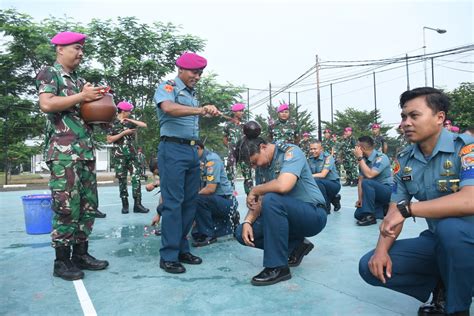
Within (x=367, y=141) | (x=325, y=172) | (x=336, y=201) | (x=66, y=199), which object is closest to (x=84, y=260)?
(x=66, y=199)

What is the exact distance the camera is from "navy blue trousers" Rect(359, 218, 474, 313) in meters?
1.65

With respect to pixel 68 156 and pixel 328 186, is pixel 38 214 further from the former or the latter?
pixel 328 186

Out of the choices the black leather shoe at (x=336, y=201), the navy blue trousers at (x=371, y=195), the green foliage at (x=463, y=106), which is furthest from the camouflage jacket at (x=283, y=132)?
the green foliage at (x=463, y=106)

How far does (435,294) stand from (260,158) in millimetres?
1339

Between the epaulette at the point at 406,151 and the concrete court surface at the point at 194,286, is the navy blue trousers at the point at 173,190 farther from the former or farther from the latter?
the epaulette at the point at 406,151

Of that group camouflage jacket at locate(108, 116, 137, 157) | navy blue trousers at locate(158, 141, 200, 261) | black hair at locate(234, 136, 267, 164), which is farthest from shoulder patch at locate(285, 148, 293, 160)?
camouflage jacket at locate(108, 116, 137, 157)

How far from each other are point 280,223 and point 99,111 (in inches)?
62.7

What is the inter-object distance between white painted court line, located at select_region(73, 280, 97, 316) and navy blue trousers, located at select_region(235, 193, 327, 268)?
3.59 ft

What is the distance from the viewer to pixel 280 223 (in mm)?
2512

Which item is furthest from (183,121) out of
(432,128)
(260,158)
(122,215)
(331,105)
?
(331,105)

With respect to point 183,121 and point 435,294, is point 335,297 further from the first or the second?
point 183,121

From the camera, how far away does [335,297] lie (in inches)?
87.9

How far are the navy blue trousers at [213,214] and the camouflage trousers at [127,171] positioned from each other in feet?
7.76

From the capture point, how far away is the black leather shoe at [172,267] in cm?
278
